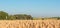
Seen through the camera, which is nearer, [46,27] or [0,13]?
[46,27]

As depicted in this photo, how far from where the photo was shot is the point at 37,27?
976mm

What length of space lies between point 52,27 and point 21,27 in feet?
0.62

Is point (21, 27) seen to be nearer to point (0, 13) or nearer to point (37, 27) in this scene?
point (37, 27)

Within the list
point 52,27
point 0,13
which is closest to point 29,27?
point 52,27

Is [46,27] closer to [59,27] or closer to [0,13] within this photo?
[59,27]

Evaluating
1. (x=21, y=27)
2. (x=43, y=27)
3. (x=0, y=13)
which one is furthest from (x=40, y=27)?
(x=0, y=13)

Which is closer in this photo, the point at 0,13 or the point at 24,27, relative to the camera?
the point at 24,27

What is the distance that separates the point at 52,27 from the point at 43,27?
0.05 m

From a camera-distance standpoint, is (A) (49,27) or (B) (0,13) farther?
(B) (0,13)

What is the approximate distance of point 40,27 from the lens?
3.24ft

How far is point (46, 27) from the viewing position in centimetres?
98

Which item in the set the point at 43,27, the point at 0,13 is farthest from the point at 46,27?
the point at 0,13

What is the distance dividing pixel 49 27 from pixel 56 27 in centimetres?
4

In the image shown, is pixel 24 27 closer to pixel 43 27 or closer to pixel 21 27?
pixel 21 27
